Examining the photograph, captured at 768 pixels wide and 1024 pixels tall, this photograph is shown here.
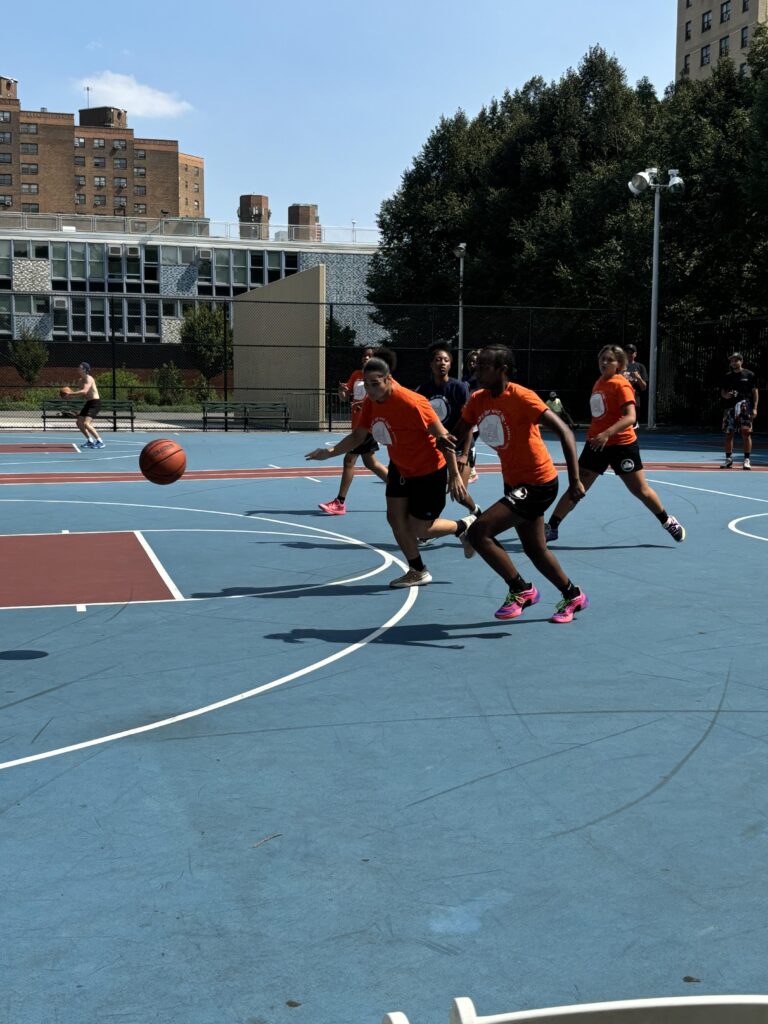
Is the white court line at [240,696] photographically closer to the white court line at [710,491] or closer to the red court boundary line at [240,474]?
the white court line at [710,491]

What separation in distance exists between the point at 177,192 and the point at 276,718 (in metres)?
128

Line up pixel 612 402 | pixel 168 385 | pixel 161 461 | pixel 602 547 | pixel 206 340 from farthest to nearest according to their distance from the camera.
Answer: pixel 206 340
pixel 168 385
pixel 602 547
pixel 612 402
pixel 161 461

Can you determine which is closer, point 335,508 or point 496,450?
point 496,450

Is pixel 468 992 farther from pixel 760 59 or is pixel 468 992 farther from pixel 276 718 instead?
pixel 760 59

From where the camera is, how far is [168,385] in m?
52.0

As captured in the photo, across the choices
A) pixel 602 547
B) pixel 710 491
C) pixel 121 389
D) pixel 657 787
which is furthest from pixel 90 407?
pixel 657 787

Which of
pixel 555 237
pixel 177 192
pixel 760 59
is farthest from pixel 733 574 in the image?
pixel 177 192

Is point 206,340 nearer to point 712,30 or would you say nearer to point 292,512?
point 292,512

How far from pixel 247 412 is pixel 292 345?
110 inches

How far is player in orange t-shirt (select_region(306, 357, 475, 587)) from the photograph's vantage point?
28.9 ft

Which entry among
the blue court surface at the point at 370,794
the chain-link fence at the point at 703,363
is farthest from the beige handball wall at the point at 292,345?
the blue court surface at the point at 370,794

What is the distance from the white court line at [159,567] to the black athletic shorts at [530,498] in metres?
2.86

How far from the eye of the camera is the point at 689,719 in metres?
5.69

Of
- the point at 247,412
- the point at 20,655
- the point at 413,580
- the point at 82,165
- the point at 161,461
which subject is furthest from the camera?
the point at 82,165
